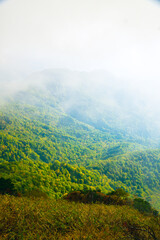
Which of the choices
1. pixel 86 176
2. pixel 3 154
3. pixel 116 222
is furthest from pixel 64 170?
pixel 116 222

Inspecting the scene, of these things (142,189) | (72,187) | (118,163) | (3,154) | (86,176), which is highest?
(118,163)

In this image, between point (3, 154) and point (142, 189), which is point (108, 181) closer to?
point (142, 189)

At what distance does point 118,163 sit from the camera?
14100cm

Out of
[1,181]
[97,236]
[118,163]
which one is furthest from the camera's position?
[118,163]

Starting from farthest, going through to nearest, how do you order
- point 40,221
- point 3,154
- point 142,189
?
point 3,154, point 142,189, point 40,221

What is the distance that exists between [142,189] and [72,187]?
208 feet

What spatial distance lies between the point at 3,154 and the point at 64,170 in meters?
60.5

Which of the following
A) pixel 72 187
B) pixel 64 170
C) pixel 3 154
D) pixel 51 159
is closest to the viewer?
pixel 72 187

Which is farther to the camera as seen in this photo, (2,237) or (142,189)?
(142,189)

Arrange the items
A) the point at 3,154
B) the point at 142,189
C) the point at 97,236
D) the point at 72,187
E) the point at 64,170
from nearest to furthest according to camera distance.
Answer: the point at 97,236 → the point at 72,187 → the point at 64,170 → the point at 142,189 → the point at 3,154

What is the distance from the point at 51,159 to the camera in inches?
6417

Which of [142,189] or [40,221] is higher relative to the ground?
[142,189]

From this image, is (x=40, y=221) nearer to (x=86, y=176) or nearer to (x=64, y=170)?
(x=64, y=170)

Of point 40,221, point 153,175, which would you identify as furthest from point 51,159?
point 40,221
